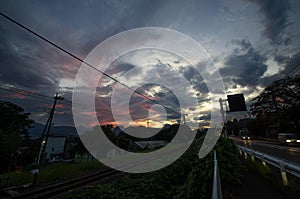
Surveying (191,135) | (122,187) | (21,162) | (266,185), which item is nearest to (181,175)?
(122,187)

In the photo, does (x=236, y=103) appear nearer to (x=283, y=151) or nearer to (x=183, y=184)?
(x=283, y=151)

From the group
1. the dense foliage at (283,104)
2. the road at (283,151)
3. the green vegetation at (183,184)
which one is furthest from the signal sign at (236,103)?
the dense foliage at (283,104)

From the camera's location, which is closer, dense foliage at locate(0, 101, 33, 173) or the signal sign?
the signal sign

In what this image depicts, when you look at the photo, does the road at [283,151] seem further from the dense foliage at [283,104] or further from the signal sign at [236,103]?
the dense foliage at [283,104]

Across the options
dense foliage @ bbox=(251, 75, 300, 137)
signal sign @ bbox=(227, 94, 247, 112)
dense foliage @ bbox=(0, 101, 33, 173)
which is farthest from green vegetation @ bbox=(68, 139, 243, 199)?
dense foliage @ bbox=(251, 75, 300, 137)

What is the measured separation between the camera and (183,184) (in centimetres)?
732

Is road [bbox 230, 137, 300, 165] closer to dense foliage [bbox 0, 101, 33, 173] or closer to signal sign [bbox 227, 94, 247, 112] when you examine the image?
signal sign [bbox 227, 94, 247, 112]

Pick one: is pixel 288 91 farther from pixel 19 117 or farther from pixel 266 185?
pixel 19 117

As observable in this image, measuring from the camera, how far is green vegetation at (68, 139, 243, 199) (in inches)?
179

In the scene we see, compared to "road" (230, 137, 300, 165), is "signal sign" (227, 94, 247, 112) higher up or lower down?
higher up

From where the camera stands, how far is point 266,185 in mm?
4914

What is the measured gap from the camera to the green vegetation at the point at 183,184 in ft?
14.9

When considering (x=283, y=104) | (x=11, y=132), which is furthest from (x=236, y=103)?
(x=11, y=132)

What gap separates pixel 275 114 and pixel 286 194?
41.7m
